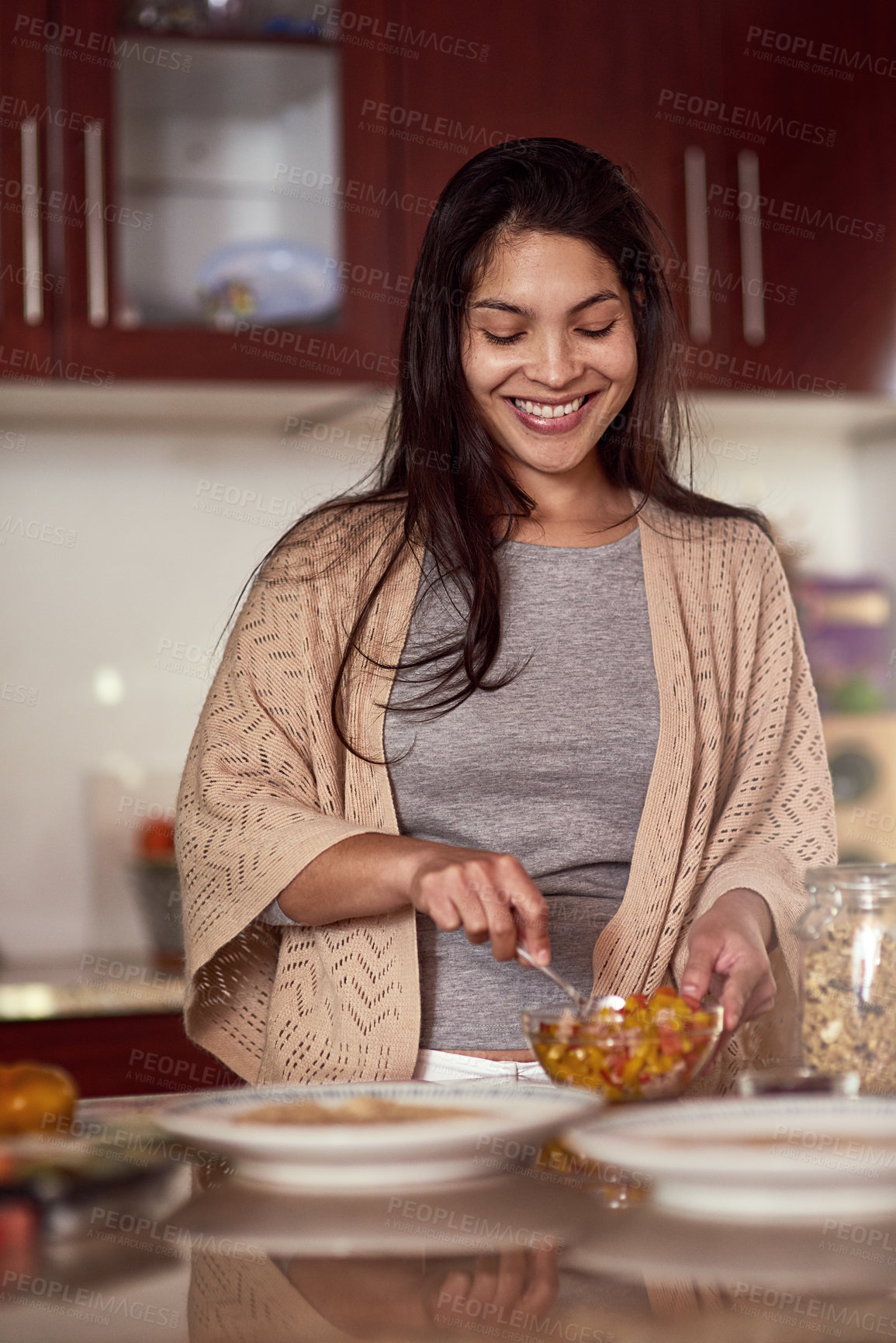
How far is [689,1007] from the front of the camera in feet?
2.75

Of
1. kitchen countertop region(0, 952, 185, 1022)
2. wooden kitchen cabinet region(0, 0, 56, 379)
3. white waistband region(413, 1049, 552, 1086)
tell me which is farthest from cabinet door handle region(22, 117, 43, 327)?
white waistband region(413, 1049, 552, 1086)

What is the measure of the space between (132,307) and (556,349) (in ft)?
3.95

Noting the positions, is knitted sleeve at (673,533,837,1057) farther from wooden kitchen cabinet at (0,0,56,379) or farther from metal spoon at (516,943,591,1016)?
wooden kitchen cabinet at (0,0,56,379)

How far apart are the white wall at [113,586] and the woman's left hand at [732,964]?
1.51 m

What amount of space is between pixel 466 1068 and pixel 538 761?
0.25 meters

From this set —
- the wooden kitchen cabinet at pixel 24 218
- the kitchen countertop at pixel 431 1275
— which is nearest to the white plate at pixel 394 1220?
the kitchen countertop at pixel 431 1275

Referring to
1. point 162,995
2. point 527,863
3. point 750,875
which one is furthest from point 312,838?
point 162,995

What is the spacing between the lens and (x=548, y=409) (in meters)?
1.24

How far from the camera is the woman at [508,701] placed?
1100 mm

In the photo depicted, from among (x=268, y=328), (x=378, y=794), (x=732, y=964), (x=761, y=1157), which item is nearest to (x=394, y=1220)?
(x=761, y=1157)

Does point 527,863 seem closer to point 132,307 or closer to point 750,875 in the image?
point 750,875

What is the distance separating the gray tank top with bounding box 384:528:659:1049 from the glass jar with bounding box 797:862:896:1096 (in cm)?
29

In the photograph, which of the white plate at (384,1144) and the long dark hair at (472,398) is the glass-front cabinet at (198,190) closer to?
the long dark hair at (472,398)

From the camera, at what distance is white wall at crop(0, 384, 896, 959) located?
244 centimetres
